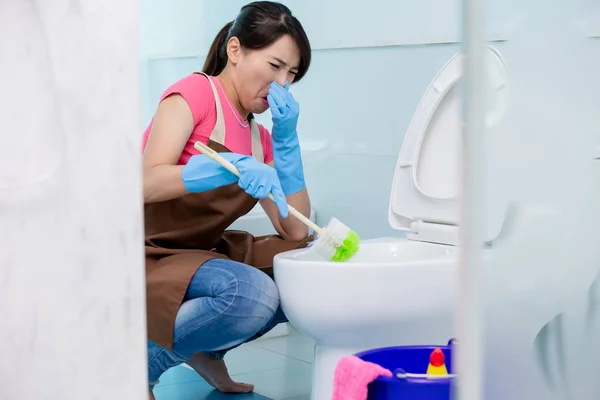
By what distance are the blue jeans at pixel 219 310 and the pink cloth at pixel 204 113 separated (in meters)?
0.26

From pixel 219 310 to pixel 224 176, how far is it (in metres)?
0.25

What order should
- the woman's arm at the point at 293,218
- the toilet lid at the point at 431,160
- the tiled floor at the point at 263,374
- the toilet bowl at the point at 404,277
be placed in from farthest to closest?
the tiled floor at the point at 263,374
the woman's arm at the point at 293,218
the toilet lid at the point at 431,160
the toilet bowl at the point at 404,277

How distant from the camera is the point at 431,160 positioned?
166cm

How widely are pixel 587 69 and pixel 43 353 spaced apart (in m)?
0.74

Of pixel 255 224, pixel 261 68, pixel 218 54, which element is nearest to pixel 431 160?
pixel 261 68

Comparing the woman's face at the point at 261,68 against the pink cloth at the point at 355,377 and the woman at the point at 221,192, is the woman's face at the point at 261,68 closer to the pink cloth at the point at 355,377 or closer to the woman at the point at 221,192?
the woman at the point at 221,192

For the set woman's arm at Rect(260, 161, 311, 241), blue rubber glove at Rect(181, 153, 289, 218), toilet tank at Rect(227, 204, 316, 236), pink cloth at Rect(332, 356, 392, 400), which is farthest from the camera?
toilet tank at Rect(227, 204, 316, 236)

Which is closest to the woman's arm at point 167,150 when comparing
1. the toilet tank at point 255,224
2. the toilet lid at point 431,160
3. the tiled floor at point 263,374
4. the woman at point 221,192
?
the woman at point 221,192

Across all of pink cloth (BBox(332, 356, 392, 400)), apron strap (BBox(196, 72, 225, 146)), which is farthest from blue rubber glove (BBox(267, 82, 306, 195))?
pink cloth (BBox(332, 356, 392, 400))

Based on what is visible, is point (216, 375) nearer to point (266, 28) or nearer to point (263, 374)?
point (263, 374)

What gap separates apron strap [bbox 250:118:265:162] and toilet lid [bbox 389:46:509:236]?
321mm

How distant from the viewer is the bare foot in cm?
189

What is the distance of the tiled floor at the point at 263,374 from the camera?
189cm

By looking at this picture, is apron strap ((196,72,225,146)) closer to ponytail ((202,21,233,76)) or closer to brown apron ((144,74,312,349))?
brown apron ((144,74,312,349))
